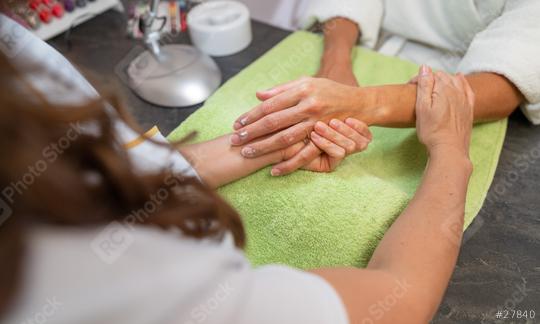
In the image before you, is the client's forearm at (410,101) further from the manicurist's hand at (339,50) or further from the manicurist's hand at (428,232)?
the manicurist's hand at (339,50)

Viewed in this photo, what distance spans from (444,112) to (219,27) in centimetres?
71

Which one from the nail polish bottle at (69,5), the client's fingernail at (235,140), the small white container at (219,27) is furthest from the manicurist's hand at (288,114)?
the nail polish bottle at (69,5)

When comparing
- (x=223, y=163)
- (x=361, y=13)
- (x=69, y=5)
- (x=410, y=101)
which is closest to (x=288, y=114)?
(x=223, y=163)

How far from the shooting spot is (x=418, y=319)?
1.92 feet

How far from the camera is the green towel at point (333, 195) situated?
77 centimetres

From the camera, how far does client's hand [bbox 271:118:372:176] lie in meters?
0.85

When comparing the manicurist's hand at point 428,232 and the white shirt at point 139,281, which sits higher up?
the white shirt at point 139,281

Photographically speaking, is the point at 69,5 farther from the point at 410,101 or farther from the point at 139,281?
the point at 139,281

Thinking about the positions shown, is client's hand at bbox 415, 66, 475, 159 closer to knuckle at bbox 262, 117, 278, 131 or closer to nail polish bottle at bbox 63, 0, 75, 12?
knuckle at bbox 262, 117, 278, 131

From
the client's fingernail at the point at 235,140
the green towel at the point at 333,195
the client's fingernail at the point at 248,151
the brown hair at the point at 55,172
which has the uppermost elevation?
the brown hair at the point at 55,172

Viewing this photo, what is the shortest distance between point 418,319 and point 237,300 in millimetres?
298

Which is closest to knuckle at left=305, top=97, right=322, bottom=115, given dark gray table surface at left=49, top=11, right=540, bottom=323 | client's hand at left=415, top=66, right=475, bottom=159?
client's hand at left=415, top=66, right=475, bottom=159

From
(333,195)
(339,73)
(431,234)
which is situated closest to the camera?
(431,234)

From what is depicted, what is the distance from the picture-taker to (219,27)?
1.29 meters
